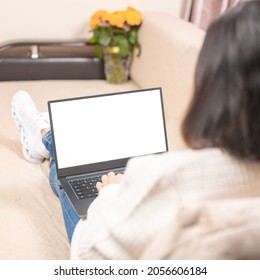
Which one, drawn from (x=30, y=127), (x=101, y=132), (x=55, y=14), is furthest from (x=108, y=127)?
(x=55, y=14)

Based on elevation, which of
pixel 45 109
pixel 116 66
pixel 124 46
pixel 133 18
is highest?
pixel 133 18

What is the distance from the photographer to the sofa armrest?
1.84 meters

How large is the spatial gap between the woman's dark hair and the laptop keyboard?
572mm

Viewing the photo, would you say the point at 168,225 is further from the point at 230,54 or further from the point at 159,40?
the point at 159,40

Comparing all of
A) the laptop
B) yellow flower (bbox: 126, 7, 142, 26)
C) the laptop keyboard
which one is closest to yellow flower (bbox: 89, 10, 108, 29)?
yellow flower (bbox: 126, 7, 142, 26)

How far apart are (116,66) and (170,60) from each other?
0.50 metres

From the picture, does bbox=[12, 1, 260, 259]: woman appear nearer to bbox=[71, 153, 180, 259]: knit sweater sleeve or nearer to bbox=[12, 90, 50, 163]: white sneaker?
bbox=[71, 153, 180, 259]: knit sweater sleeve

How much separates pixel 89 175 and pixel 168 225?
680mm

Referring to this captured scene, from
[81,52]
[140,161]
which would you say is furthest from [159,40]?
[140,161]

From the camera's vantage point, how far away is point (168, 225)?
661mm

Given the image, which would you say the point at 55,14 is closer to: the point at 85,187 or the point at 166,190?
the point at 85,187

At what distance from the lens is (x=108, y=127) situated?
4.49 ft

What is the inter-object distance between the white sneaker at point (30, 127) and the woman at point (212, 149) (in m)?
0.91

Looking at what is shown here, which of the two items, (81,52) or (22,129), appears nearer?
(22,129)
